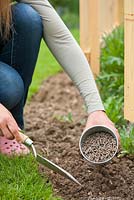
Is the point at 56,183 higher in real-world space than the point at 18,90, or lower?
lower

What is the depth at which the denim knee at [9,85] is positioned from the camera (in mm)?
2467

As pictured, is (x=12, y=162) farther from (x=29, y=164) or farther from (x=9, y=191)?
(x=9, y=191)

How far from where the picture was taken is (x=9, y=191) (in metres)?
2.19

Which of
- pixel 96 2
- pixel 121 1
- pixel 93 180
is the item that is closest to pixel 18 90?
pixel 93 180

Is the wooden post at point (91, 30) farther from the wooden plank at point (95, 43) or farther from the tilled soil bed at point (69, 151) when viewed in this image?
the tilled soil bed at point (69, 151)

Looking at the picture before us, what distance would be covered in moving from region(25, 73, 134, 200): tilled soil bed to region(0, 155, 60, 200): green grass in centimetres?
7

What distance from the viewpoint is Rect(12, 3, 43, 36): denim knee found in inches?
96.7

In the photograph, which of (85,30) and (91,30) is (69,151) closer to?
(91,30)

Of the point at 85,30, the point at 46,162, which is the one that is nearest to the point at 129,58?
the point at 46,162


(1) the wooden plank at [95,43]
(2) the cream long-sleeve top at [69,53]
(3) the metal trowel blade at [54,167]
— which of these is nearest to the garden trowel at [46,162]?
(3) the metal trowel blade at [54,167]

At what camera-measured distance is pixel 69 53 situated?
7.82 ft

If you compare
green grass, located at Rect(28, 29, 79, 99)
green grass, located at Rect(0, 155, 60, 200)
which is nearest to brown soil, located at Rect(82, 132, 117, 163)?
green grass, located at Rect(0, 155, 60, 200)

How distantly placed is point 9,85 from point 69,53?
27 cm

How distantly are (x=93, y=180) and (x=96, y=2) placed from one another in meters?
1.43
